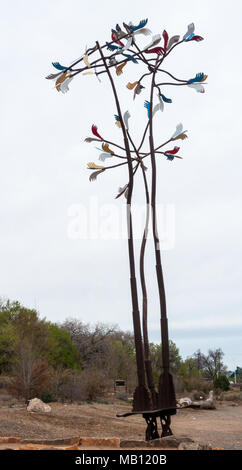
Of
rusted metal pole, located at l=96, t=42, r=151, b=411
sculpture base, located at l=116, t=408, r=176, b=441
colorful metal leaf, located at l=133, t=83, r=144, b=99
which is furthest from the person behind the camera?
colorful metal leaf, located at l=133, t=83, r=144, b=99

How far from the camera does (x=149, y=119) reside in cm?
811

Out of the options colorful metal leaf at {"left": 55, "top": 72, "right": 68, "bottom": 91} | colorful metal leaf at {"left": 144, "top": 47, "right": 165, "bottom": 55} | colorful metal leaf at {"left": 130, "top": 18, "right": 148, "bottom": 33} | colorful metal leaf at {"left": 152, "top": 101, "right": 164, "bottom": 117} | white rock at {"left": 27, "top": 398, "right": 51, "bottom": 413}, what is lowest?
white rock at {"left": 27, "top": 398, "right": 51, "bottom": 413}

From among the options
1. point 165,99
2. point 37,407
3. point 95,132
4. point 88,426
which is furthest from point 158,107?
point 37,407

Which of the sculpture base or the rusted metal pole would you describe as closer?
the sculpture base

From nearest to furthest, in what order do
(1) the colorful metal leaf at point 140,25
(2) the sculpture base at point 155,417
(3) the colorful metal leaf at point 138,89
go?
(2) the sculpture base at point 155,417
(1) the colorful metal leaf at point 140,25
(3) the colorful metal leaf at point 138,89

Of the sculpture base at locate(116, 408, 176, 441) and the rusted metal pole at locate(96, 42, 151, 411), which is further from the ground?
the rusted metal pole at locate(96, 42, 151, 411)

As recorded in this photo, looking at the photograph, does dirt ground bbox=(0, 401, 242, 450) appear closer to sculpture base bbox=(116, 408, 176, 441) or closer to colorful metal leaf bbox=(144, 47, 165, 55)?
sculpture base bbox=(116, 408, 176, 441)

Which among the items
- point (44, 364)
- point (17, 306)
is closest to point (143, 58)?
point (44, 364)

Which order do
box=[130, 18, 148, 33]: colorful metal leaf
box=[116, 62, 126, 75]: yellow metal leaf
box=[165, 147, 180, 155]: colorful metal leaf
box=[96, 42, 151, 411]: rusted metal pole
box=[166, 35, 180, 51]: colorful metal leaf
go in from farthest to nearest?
box=[165, 147, 180, 155]: colorful metal leaf → box=[116, 62, 126, 75]: yellow metal leaf → box=[166, 35, 180, 51]: colorful metal leaf → box=[130, 18, 148, 33]: colorful metal leaf → box=[96, 42, 151, 411]: rusted metal pole

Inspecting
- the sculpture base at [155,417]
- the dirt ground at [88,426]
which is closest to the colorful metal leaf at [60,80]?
the sculpture base at [155,417]

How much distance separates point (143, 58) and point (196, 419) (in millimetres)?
14904

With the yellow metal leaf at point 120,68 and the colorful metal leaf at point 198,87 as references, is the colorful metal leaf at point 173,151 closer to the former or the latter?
the colorful metal leaf at point 198,87

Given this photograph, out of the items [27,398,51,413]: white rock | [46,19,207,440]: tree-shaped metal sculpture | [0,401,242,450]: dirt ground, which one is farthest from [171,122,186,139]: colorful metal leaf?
[27,398,51,413]: white rock
